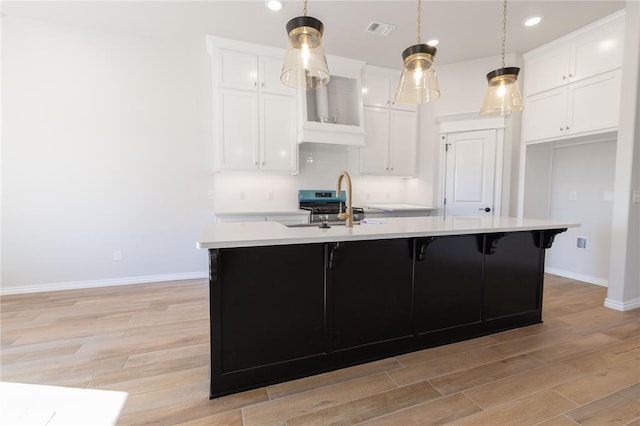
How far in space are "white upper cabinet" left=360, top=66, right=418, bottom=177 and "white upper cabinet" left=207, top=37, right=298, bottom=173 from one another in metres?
1.14

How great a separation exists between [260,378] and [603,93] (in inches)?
168

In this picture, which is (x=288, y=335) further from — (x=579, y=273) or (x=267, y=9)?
(x=579, y=273)

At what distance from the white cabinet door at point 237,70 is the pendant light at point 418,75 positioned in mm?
2230

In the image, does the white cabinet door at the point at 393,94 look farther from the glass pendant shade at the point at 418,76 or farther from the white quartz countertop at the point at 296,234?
the white quartz countertop at the point at 296,234

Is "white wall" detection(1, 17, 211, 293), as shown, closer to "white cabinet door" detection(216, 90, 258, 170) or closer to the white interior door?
"white cabinet door" detection(216, 90, 258, 170)

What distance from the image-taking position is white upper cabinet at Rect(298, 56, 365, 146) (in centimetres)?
391

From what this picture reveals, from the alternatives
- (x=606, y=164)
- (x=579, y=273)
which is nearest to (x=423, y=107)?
(x=606, y=164)

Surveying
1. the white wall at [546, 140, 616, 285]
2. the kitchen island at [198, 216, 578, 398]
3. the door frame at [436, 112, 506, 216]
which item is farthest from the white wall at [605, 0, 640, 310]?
the door frame at [436, 112, 506, 216]

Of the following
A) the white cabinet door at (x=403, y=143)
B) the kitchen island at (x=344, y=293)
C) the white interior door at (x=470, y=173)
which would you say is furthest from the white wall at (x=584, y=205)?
the kitchen island at (x=344, y=293)

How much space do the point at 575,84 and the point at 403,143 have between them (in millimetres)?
2052

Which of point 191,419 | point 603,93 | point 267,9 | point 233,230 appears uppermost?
point 267,9

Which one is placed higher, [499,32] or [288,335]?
[499,32]

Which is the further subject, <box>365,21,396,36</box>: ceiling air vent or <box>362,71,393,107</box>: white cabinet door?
<box>362,71,393,107</box>: white cabinet door

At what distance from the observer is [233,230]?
6.28 ft
